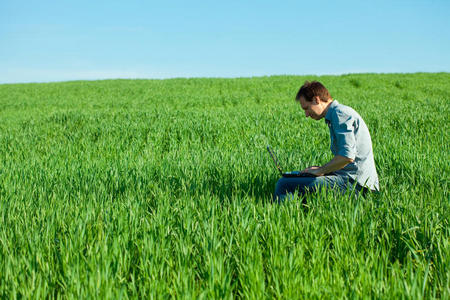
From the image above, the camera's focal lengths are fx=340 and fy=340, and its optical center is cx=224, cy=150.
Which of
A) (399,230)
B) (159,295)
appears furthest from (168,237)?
(399,230)

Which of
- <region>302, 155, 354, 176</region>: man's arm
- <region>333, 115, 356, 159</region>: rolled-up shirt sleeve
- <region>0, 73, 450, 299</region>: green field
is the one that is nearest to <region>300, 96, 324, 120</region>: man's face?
<region>333, 115, 356, 159</region>: rolled-up shirt sleeve

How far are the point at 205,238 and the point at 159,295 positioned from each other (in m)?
0.63

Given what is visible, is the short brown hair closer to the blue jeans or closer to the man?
the man

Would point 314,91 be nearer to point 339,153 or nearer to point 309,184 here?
point 339,153

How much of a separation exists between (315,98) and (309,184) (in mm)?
921

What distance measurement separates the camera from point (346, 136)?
339cm

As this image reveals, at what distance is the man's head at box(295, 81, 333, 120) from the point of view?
3.58 m

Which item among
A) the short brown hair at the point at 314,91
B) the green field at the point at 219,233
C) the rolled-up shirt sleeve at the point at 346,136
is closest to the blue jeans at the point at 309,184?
the green field at the point at 219,233

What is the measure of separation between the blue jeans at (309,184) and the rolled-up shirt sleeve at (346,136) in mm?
387

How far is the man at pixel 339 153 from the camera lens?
11.3 feet

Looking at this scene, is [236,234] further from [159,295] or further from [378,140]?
[378,140]

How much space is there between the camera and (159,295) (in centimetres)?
193

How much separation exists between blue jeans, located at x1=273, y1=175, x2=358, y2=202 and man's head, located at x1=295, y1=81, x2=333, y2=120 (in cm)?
69

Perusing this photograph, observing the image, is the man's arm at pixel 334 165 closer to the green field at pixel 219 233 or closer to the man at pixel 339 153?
Result: the man at pixel 339 153
